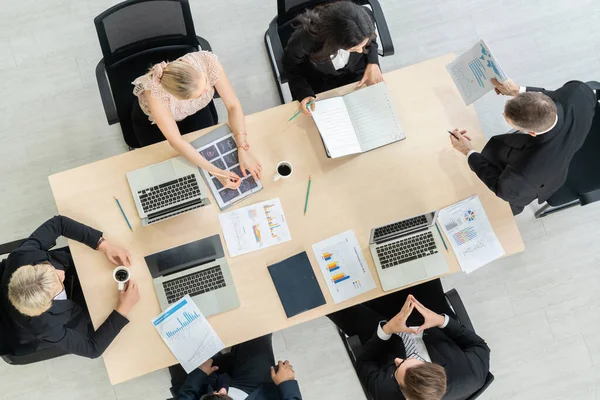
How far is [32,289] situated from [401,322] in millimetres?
1583

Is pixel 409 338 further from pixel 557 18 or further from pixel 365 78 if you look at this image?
pixel 557 18

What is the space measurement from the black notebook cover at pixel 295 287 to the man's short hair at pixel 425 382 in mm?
491

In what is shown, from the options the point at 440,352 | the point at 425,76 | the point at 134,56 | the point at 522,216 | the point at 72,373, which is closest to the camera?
the point at 440,352

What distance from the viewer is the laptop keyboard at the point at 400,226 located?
2.21 metres

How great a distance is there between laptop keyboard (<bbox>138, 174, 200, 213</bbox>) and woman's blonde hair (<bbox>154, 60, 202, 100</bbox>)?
0.39m

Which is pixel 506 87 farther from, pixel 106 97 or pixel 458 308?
pixel 106 97

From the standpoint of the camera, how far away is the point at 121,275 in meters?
2.13

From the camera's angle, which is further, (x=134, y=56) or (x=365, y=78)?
(x=134, y=56)

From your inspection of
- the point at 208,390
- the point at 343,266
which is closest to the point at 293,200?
the point at 343,266

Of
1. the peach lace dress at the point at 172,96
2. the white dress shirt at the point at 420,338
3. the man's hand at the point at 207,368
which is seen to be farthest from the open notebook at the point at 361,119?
the man's hand at the point at 207,368

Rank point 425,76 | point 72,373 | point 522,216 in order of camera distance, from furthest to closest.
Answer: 1. point 522,216
2. point 72,373
3. point 425,76

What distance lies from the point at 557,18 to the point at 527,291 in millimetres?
1864

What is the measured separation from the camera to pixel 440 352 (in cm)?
221

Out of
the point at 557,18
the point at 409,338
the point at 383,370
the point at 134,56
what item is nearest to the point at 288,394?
the point at 383,370
